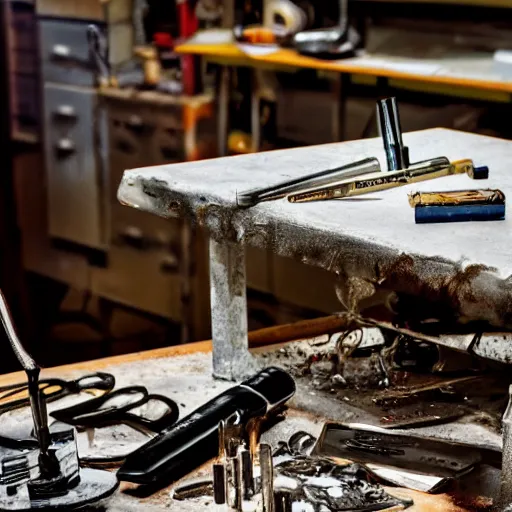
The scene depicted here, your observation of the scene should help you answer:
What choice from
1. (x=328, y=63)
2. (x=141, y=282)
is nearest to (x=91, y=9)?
(x=141, y=282)

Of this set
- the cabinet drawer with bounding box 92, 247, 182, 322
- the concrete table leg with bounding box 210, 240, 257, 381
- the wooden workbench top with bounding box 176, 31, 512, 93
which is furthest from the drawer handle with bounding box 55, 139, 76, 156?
the concrete table leg with bounding box 210, 240, 257, 381

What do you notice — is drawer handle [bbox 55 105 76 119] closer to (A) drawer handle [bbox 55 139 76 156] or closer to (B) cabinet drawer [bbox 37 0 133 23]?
(A) drawer handle [bbox 55 139 76 156]

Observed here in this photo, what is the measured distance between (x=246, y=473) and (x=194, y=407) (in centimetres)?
23

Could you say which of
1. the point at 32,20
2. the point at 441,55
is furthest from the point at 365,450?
the point at 32,20

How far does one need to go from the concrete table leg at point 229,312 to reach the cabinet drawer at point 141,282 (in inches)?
81.4

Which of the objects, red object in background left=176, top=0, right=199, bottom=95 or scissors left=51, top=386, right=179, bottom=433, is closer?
scissors left=51, top=386, right=179, bottom=433

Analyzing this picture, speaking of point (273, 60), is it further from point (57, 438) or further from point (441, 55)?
point (57, 438)

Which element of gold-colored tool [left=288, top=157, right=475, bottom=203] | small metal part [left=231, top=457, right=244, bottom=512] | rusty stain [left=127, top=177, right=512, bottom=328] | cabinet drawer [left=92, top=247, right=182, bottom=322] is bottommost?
cabinet drawer [left=92, top=247, right=182, bottom=322]

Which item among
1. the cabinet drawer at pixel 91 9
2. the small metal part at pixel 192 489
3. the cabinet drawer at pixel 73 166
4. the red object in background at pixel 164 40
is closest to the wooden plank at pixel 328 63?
the red object in background at pixel 164 40

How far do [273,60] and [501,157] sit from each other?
1390mm

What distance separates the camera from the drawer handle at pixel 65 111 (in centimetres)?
350

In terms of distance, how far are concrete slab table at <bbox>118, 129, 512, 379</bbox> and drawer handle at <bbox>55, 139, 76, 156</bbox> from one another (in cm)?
231

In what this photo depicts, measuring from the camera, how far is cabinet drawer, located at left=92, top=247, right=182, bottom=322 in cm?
336

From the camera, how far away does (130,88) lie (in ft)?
10.9
